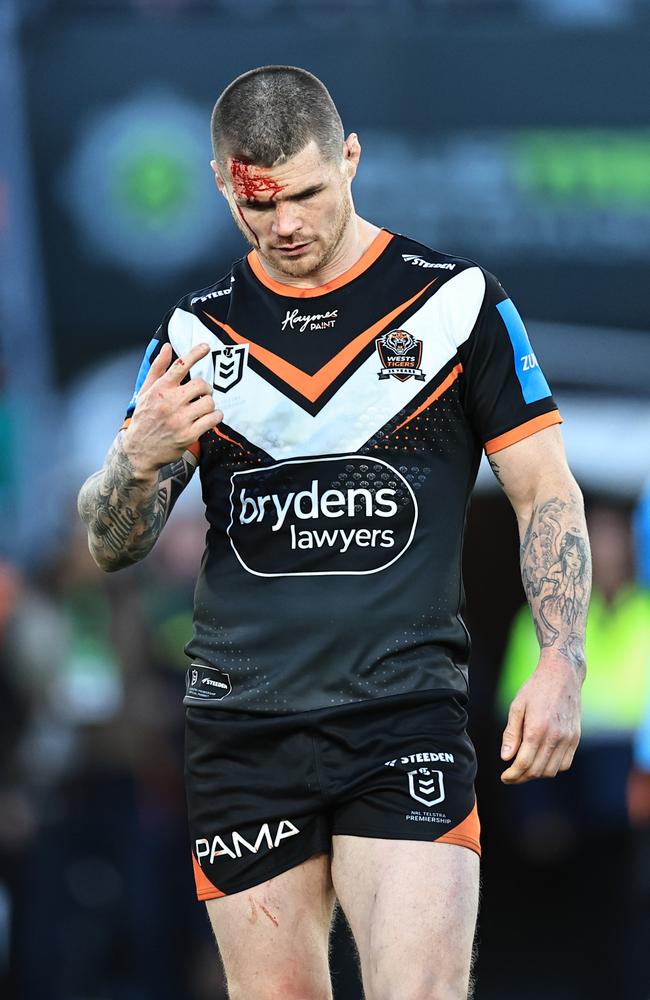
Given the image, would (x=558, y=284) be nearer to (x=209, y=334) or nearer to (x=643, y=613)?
(x=643, y=613)

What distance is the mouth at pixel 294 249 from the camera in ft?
14.3

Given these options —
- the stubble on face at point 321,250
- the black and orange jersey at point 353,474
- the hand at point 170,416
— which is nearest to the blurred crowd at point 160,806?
the black and orange jersey at point 353,474

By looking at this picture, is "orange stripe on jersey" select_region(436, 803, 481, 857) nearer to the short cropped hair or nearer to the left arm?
the left arm

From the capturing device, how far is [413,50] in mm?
10039

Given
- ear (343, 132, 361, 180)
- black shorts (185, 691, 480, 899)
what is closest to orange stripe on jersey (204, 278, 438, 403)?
ear (343, 132, 361, 180)

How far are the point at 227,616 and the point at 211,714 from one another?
0.26 meters

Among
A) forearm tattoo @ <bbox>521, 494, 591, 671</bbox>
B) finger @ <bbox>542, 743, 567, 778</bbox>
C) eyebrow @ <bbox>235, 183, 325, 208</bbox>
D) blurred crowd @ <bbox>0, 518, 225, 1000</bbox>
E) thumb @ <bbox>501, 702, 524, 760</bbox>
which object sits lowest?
blurred crowd @ <bbox>0, 518, 225, 1000</bbox>

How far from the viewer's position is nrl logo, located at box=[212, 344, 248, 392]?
449cm

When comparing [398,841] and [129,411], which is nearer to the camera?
[398,841]

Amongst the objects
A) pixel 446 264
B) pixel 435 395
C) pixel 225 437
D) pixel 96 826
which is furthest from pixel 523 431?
pixel 96 826

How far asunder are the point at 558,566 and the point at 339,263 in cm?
100

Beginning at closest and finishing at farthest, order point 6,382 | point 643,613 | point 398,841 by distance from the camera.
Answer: point 398,841
point 643,613
point 6,382

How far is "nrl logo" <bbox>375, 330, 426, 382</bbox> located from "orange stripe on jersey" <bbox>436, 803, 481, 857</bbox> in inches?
44.0

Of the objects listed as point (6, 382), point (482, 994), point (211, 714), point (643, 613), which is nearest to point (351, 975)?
point (482, 994)
